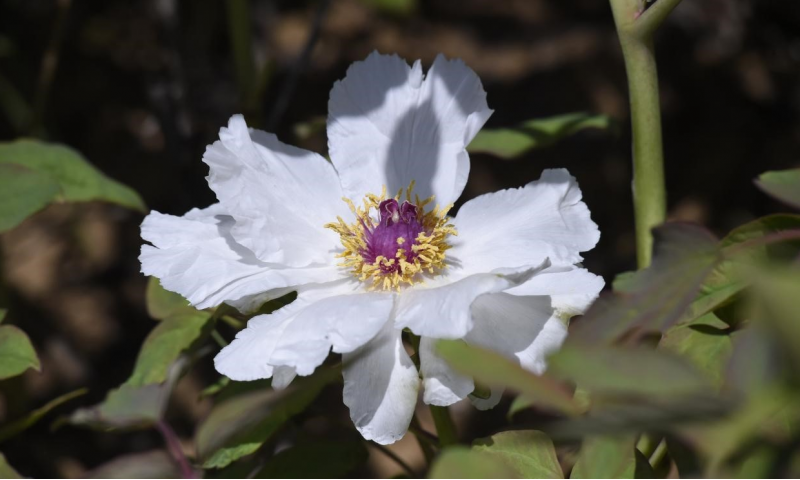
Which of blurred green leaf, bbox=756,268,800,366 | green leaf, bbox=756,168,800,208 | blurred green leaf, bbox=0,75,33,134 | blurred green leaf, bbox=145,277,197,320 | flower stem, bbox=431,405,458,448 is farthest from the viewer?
blurred green leaf, bbox=0,75,33,134

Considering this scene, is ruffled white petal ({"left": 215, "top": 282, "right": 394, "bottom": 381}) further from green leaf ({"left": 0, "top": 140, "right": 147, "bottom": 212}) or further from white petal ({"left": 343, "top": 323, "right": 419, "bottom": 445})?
green leaf ({"left": 0, "top": 140, "right": 147, "bottom": 212})

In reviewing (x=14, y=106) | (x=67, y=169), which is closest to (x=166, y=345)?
(x=67, y=169)

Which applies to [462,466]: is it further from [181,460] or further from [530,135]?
[530,135]

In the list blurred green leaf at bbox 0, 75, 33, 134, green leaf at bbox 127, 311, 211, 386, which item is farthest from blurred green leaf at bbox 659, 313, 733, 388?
blurred green leaf at bbox 0, 75, 33, 134

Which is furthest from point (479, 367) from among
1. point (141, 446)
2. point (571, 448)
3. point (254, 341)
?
point (141, 446)

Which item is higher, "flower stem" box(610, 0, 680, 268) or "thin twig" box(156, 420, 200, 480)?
"flower stem" box(610, 0, 680, 268)

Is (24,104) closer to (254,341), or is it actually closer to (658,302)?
(254,341)
